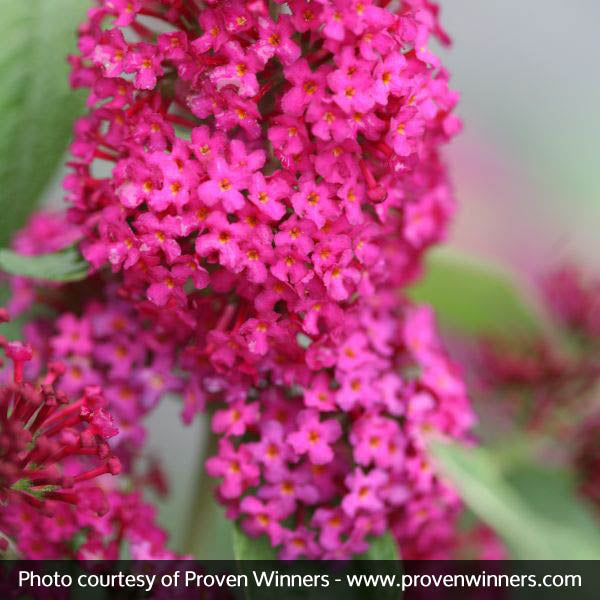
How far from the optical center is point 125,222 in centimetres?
61

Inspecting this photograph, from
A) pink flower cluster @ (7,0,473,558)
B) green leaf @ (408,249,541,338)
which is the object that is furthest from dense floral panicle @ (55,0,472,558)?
green leaf @ (408,249,541,338)

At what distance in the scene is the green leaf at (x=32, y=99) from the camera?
67 cm

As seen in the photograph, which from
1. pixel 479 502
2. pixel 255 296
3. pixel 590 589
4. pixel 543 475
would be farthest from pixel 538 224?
pixel 255 296

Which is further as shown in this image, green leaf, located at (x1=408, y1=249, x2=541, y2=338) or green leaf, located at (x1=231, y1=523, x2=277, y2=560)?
green leaf, located at (x1=408, y1=249, x2=541, y2=338)

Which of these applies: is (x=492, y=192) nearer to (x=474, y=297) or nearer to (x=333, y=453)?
(x=474, y=297)

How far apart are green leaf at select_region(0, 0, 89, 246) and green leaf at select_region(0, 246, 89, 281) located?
0.02 metres

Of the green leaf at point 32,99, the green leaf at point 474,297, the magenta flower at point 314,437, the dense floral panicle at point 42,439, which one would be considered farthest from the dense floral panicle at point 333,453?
the green leaf at point 474,297

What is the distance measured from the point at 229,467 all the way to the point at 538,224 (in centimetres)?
156

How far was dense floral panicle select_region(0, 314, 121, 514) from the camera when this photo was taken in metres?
0.53

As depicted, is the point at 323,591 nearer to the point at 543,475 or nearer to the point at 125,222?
the point at 125,222

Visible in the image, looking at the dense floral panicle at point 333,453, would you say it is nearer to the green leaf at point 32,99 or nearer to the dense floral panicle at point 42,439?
the dense floral panicle at point 42,439

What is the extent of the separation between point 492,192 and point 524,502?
42.0 inches

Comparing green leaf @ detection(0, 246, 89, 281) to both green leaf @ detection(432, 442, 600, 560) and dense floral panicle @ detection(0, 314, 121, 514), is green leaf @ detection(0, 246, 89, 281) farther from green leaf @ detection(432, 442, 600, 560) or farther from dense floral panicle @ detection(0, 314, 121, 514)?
green leaf @ detection(432, 442, 600, 560)

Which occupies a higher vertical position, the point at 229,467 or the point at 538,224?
the point at 229,467
